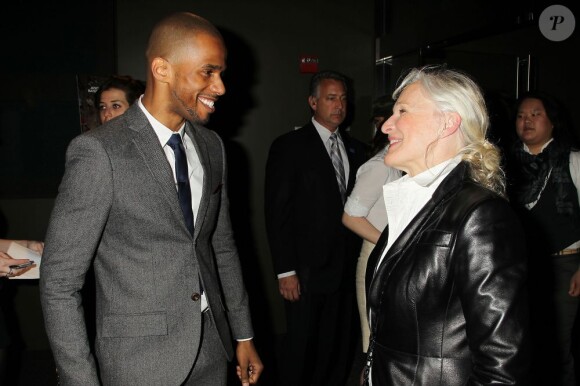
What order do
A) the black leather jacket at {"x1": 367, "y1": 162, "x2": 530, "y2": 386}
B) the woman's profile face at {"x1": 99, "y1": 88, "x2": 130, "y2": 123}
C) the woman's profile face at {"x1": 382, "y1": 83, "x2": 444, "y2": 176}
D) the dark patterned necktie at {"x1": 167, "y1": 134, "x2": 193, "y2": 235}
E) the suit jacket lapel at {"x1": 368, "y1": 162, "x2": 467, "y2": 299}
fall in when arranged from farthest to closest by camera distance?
the woman's profile face at {"x1": 99, "y1": 88, "x2": 130, "y2": 123} → the dark patterned necktie at {"x1": 167, "y1": 134, "x2": 193, "y2": 235} → the woman's profile face at {"x1": 382, "y1": 83, "x2": 444, "y2": 176} → the suit jacket lapel at {"x1": 368, "y1": 162, "x2": 467, "y2": 299} → the black leather jacket at {"x1": 367, "y1": 162, "x2": 530, "y2": 386}

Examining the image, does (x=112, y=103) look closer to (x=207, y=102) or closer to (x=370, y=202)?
(x=207, y=102)

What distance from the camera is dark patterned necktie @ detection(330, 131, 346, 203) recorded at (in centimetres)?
338

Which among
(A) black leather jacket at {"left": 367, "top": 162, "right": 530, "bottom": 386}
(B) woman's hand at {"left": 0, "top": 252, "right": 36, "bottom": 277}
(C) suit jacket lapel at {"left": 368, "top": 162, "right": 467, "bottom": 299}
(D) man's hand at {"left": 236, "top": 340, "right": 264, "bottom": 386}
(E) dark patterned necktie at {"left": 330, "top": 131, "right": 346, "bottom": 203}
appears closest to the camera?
(A) black leather jacket at {"left": 367, "top": 162, "right": 530, "bottom": 386}

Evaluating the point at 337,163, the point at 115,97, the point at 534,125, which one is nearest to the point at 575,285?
the point at 534,125

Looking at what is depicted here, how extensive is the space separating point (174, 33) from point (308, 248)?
1.89 metres

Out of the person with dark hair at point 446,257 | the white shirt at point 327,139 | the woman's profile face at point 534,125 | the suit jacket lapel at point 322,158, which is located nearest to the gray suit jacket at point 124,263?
the person with dark hair at point 446,257

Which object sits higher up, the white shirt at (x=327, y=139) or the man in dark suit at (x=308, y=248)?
the white shirt at (x=327, y=139)

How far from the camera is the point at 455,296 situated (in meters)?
1.29

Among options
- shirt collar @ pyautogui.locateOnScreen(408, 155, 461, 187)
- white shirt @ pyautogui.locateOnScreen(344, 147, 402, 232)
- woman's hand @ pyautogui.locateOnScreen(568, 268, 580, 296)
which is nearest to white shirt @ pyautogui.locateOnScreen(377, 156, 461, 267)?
shirt collar @ pyautogui.locateOnScreen(408, 155, 461, 187)

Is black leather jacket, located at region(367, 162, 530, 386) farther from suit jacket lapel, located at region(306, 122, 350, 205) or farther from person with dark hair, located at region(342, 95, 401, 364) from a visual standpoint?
suit jacket lapel, located at region(306, 122, 350, 205)

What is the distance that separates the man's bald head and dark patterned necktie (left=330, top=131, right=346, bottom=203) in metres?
1.79

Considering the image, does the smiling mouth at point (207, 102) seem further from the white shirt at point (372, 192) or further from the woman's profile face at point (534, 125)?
the woman's profile face at point (534, 125)

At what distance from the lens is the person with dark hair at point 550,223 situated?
3.29 metres

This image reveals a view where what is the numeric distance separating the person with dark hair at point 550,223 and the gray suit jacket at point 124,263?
251 cm
